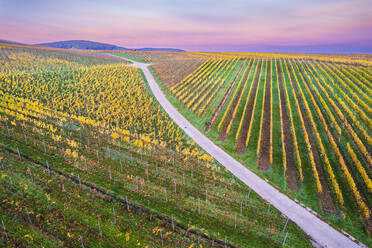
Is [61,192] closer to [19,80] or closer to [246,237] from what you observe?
[246,237]

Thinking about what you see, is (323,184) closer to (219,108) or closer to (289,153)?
(289,153)

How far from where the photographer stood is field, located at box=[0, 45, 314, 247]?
1869 centimetres

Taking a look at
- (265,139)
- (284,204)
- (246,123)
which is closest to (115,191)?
(284,204)

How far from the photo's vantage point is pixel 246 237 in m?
21.1

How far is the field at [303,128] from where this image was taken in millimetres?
28516

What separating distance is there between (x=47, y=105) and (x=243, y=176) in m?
44.4

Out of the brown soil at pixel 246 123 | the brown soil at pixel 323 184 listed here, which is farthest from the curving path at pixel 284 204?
the brown soil at pixel 246 123

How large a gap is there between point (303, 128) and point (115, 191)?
124ft

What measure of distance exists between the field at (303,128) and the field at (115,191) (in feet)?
24.2

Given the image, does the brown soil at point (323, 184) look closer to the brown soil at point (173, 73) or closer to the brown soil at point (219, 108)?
the brown soil at point (219, 108)

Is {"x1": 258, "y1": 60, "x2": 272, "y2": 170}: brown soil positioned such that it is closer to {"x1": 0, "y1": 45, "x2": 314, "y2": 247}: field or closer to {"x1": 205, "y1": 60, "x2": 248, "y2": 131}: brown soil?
{"x1": 0, "y1": 45, "x2": 314, "y2": 247}: field

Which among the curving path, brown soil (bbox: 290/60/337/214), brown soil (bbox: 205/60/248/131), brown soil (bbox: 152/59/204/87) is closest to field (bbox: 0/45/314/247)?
the curving path

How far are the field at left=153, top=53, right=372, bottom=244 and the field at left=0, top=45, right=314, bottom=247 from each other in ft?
24.2

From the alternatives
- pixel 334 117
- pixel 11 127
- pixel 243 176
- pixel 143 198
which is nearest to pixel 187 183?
pixel 143 198
